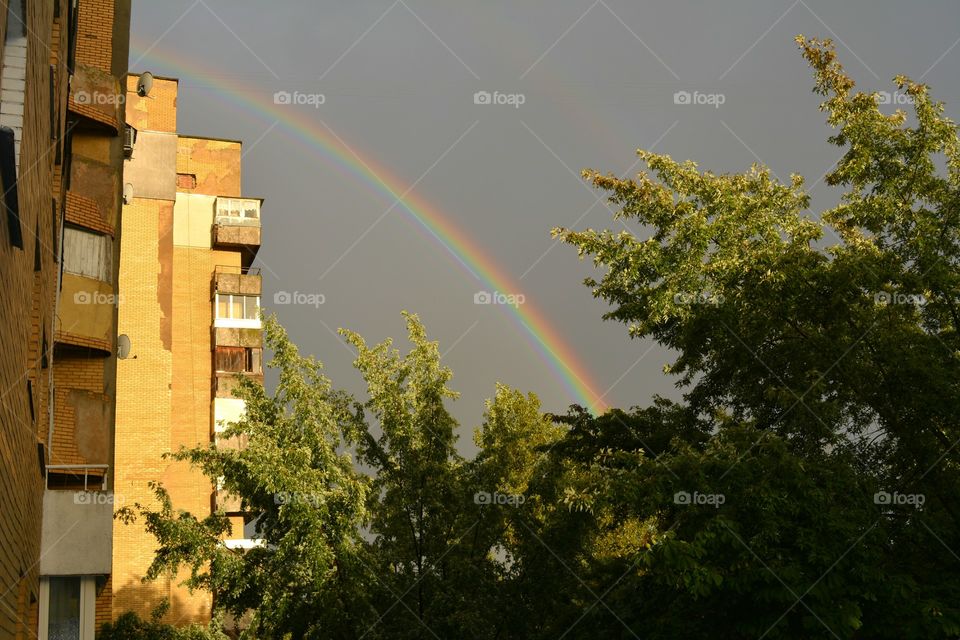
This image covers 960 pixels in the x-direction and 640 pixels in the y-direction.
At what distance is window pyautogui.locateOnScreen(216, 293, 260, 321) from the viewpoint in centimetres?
4666

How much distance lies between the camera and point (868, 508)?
13484 millimetres

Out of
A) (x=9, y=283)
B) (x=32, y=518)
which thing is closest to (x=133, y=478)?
(x=32, y=518)

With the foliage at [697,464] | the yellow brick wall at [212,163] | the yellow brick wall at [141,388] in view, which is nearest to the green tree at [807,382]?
the foliage at [697,464]

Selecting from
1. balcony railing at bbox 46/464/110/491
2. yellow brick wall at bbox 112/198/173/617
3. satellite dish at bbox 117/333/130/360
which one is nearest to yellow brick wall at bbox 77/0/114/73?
satellite dish at bbox 117/333/130/360

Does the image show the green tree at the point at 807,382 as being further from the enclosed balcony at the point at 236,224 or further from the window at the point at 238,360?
the enclosed balcony at the point at 236,224

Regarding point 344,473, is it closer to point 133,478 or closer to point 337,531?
point 337,531

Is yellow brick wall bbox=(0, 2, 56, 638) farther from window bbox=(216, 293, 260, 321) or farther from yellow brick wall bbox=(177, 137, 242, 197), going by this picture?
yellow brick wall bbox=(177, 137, 242, 197)

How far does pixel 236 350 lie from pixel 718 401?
31106 millimetres

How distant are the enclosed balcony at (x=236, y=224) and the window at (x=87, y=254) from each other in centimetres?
2785

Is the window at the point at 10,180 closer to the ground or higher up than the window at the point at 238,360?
closer to the ground

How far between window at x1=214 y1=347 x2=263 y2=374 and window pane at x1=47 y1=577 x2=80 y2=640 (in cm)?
2970

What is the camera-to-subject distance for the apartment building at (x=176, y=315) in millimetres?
40812

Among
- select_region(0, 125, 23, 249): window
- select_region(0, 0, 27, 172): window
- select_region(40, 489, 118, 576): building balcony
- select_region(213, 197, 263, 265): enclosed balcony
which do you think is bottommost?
select_region(40, 489, 118, 576): building balcony

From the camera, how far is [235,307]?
46875mm
